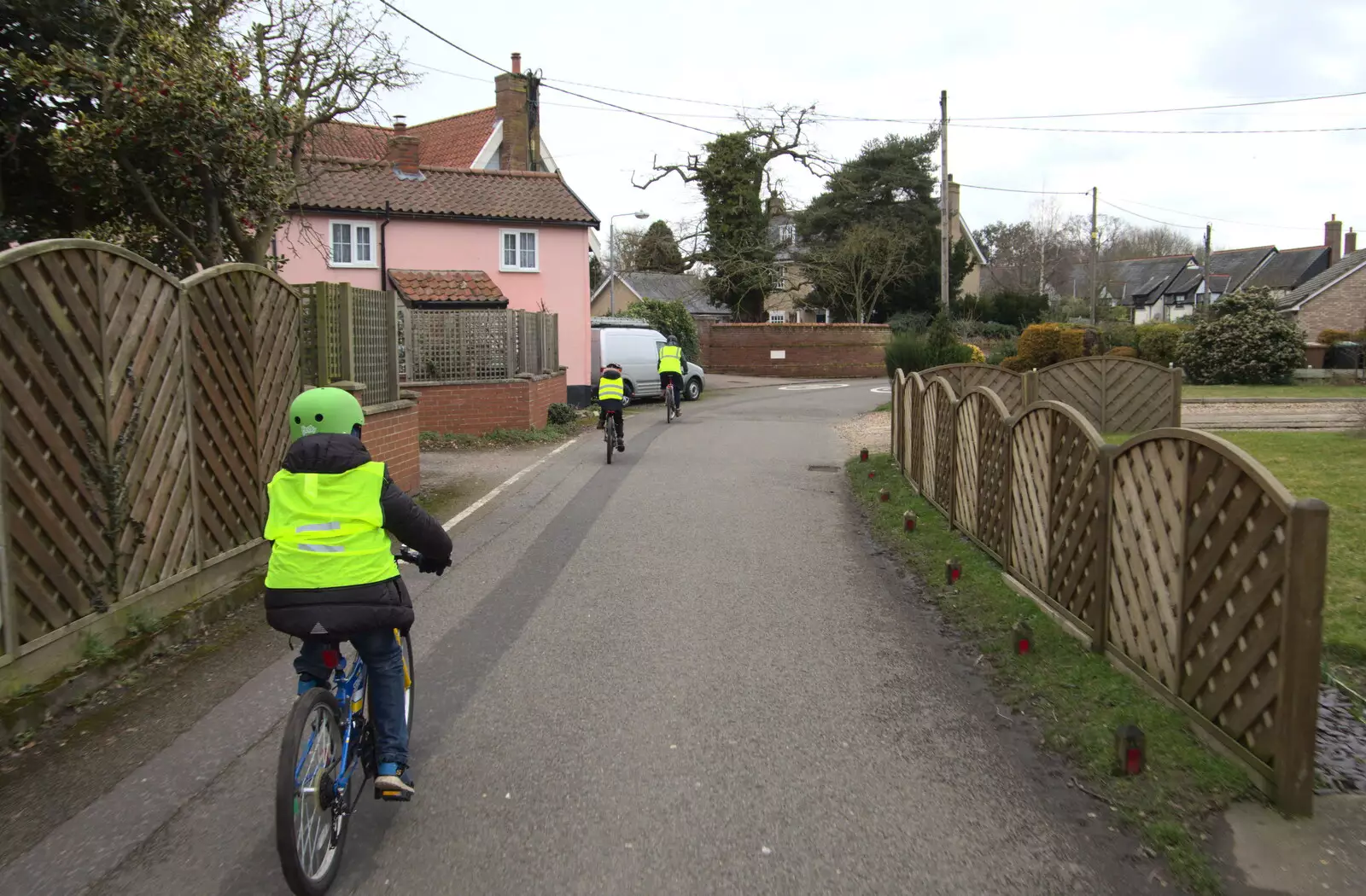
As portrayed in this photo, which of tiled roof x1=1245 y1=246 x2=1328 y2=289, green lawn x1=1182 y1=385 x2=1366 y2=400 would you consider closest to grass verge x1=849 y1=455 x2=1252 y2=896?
green lawn x1=1182 y1=385 x2=1366 y2=400

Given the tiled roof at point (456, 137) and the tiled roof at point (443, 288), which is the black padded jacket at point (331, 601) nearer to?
the tiled roof at point (443, 288)

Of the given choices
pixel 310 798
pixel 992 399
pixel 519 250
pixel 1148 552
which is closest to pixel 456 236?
pixel 519 250

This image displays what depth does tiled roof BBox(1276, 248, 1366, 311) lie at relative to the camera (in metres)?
49.3

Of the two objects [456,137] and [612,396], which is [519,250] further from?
[612,396]

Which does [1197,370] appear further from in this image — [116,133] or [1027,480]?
[116,133]

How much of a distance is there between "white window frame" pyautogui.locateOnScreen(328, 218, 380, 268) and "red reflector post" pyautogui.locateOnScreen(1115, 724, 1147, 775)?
2441cm

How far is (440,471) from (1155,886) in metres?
11.8

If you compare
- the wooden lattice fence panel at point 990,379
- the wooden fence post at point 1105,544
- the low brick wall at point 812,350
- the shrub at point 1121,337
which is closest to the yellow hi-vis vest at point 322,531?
the wooden fence post at point 1105,544

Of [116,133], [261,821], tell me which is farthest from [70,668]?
[116,133]

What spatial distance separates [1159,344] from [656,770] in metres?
32.6

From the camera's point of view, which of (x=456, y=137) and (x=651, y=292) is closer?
(x=456, y=137)

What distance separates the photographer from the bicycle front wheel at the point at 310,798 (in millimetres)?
3066

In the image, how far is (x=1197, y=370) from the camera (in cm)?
2967

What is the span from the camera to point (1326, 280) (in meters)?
50.3
